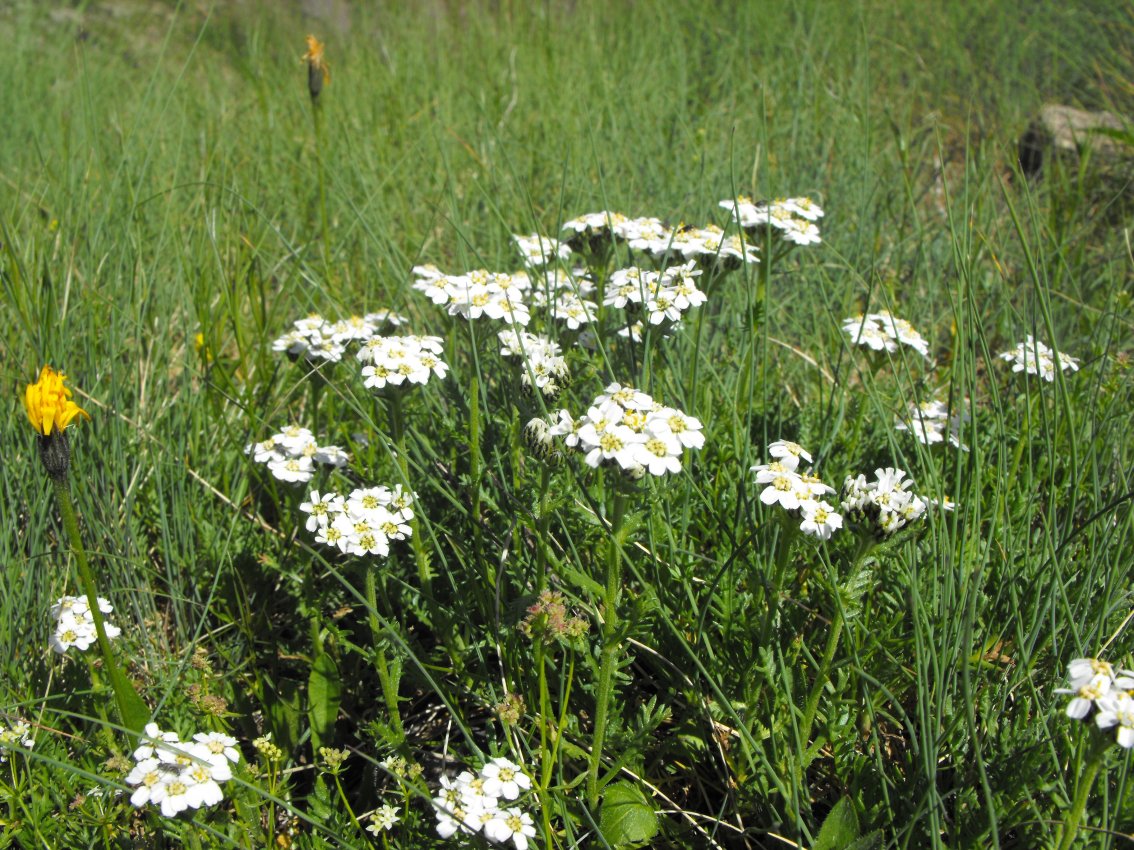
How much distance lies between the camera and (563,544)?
1.97 meters

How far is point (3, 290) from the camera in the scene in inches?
94.3

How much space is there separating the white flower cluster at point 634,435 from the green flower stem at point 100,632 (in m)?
0.75

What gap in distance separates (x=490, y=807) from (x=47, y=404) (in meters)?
0.89

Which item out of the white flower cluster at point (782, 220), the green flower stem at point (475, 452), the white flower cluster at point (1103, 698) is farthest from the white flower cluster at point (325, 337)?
the white flower cluster at point (1103, 698)

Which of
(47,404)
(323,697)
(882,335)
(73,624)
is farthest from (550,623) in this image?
(882,335)

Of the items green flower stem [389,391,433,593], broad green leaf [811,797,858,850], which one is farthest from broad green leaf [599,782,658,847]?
green flower stem [389,391,433,593]

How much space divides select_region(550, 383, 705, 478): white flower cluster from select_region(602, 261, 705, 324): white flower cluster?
0.33 m

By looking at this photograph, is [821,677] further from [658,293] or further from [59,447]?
[59,447]

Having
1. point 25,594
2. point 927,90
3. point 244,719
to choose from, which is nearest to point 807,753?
point 244,719

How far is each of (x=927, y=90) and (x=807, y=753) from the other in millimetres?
4550

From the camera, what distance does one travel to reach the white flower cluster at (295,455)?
1858 millimetres

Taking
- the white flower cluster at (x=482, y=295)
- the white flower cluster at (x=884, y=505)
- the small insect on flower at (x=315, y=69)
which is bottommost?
the white flower cluster at (x=884, y=505)

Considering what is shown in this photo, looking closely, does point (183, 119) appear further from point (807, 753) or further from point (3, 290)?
point (807, 753)

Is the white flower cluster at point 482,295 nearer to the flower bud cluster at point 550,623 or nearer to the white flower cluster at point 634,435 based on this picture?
the white flower cluster at point 634,435
